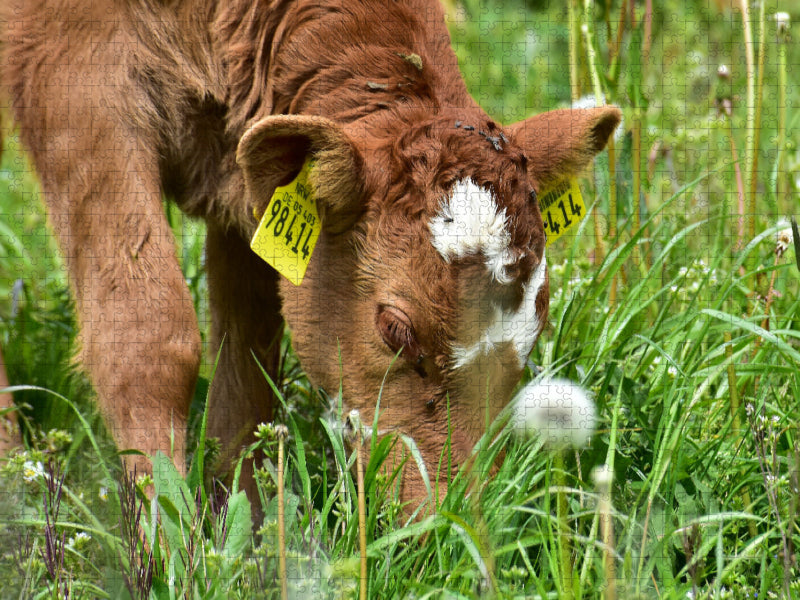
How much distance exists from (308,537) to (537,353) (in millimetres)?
1400

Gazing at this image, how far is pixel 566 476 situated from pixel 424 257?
78 cm

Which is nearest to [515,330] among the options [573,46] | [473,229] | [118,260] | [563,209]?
[473,229]

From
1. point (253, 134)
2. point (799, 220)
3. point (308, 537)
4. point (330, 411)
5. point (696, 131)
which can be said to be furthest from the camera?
point (696, 131)

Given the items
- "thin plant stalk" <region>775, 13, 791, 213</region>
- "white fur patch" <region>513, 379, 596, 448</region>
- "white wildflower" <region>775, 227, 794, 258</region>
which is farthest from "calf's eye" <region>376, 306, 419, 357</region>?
"thin plant stalk" <region>775, 13, 791, 213</region>

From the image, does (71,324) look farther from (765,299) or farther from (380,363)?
(765,299)

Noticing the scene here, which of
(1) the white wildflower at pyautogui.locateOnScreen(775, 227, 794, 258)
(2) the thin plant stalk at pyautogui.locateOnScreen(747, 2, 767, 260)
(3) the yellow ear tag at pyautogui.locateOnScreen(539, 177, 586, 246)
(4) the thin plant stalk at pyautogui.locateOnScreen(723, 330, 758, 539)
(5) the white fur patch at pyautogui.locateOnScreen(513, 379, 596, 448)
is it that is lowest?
(4) the thin plant stalk at pyautogui.locateOnScreen(723, 330, 758, 539)

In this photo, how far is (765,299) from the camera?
378 centimetres

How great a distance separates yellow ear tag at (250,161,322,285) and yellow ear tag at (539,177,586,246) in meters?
0.84

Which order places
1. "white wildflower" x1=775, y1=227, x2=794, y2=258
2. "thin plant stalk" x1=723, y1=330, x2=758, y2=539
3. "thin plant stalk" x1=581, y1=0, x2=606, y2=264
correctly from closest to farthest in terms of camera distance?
"thin plant stalk" x1=723, y1=330, x2=758, y2=539 → "white wildflower" x1=775, y1=227, x2=794, y2=258 → "thin plant stalk" x1=581, y1=0, x2=606, y2=264

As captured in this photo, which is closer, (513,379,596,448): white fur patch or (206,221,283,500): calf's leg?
(513,379,596,448): white fur patch

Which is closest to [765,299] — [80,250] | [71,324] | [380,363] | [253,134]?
[380,363]

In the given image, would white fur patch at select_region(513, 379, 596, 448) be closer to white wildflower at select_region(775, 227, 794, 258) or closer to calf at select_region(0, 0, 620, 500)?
calf at select_region(0, 0, 620, 500)

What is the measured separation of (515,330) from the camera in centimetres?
291

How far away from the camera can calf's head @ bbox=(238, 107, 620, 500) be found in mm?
2834
